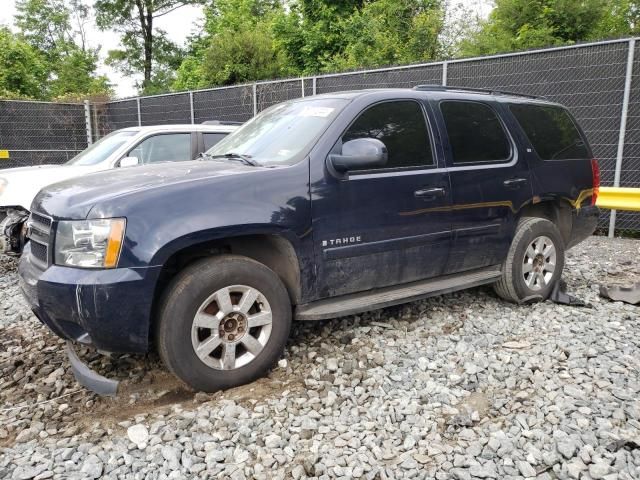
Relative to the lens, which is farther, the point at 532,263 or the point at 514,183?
the point at 532,263

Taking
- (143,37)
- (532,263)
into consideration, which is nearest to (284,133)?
(532,263)

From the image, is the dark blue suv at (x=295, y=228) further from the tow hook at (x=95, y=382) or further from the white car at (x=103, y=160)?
the white car at (x=103, y=160)

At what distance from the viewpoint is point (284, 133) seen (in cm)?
390

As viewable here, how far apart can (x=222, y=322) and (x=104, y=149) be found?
490cm

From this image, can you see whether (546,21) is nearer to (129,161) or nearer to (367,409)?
(129,161)

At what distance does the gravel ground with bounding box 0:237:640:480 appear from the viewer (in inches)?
99.7

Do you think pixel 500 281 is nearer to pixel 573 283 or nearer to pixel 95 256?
pixel 573 283

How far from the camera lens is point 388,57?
1641 cm

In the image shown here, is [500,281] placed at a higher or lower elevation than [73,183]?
lower

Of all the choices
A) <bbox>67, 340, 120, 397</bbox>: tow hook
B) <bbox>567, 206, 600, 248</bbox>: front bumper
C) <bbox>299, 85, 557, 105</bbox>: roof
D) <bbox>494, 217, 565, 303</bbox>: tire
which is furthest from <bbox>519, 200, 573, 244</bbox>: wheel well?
<bbox>67, 340, 120, 397</bbox>: tow hook

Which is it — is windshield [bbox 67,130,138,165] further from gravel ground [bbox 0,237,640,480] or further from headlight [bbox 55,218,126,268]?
headlight [bbox 55,218,126,268]

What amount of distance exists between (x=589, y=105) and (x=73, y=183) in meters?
7.42

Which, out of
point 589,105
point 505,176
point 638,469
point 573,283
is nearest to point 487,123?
point 505,176

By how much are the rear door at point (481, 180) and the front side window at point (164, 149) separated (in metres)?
3.99
